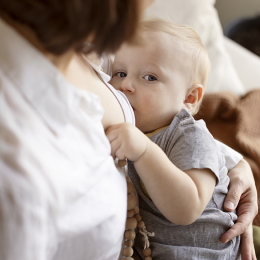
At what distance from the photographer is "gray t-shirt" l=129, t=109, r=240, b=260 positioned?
27.8 inches

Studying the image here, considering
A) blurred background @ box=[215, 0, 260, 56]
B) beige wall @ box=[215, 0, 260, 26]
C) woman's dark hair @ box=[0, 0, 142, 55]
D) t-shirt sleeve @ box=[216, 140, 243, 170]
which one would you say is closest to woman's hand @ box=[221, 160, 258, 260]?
t-shirt sleeve @ box=[216, 140, 243, 170]

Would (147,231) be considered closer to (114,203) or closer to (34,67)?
(114,203)

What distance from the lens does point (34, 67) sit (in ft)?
1.49

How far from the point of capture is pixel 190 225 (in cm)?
74

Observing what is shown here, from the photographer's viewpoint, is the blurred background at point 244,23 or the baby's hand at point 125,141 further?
the blurred background at point 244,23

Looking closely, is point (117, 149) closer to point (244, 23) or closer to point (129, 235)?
point (129, 235)

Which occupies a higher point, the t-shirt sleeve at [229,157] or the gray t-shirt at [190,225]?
the gray t-shirt at [190,225]

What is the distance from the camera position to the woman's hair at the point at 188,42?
2.87 feet

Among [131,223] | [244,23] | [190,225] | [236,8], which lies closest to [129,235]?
[131,223]

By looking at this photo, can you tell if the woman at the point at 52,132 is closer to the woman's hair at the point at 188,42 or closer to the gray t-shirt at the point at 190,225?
the gray t-shirt at the point at 190,225

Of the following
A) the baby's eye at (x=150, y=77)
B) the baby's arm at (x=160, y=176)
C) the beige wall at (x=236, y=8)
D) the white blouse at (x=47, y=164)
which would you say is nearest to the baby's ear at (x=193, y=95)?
the baby's eye at (x=150, y=77)

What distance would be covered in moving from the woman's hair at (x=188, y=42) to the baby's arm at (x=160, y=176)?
0.34m

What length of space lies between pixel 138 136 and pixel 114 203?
0.40 ft

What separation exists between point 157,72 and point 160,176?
11.9 inches
